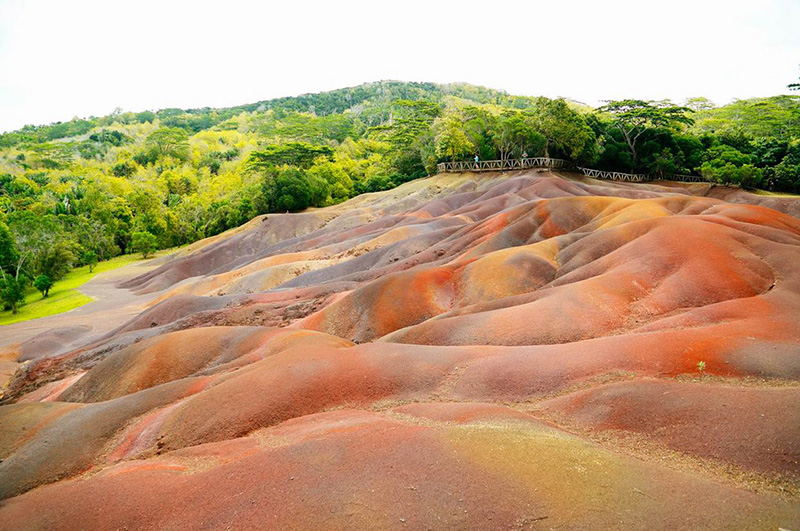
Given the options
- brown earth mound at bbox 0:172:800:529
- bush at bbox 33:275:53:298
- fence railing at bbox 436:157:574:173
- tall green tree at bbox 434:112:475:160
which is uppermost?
tall green tree at bbox 434:112:475:160

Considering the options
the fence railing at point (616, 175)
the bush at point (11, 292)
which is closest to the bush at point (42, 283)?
the bush at point (11, 292)

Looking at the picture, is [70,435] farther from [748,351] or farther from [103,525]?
[748,351]

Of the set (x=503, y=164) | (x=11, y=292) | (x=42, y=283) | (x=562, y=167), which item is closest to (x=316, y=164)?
(x=503, y=164)

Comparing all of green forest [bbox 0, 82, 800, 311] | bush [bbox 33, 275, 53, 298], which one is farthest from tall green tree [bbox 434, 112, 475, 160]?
bush [bbox 33, 275, 53, 298]

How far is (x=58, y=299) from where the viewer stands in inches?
2148

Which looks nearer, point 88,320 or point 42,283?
point 88,320

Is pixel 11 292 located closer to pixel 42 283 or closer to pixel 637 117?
pixel 42 283

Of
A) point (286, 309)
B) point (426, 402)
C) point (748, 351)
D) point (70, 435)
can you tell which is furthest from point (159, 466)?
point (286, 309)

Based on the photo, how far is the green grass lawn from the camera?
162 feet

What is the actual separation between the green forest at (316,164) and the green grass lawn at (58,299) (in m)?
1.62

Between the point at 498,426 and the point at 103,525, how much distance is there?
688 cm

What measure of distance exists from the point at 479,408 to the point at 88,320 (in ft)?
148

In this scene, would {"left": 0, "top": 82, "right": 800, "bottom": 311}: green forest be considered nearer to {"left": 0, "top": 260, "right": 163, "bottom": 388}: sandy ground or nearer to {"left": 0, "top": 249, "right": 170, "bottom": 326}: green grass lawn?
{"left": 0, "top": 249, "right": 170, "bottom": 326}: green grass lawn

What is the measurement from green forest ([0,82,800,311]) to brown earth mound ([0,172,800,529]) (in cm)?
3972
